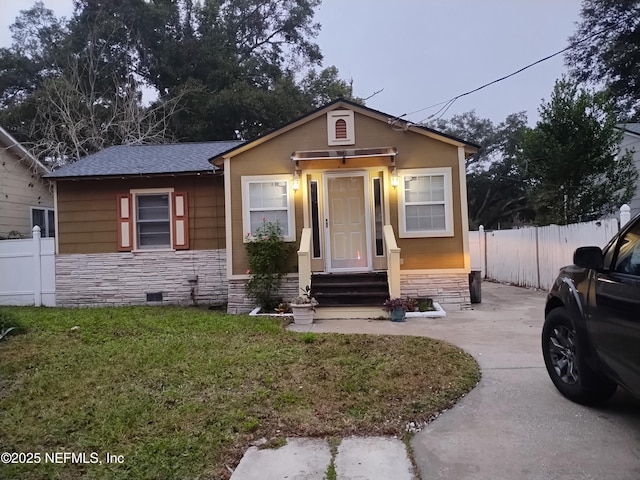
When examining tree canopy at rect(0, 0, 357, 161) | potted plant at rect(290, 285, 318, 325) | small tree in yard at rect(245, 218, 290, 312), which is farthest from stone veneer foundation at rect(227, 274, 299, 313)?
tree canopy at rect(0, 0, 357, 161)

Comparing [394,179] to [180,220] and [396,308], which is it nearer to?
[396,308]

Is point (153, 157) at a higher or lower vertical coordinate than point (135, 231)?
higher

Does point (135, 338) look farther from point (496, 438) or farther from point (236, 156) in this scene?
point (496, 438)

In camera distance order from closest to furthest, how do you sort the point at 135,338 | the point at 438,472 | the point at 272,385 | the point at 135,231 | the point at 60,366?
the point at 438,472 → the point at 272,385 → the point at 60,366 → the point at 135,338 → the point at 135,231

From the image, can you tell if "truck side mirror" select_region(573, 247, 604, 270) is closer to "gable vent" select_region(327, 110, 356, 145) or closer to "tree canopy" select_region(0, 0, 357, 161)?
"gable vent" select_region(327, 110, 356, 145)

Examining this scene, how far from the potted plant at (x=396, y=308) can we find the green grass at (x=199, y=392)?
5.67 ft

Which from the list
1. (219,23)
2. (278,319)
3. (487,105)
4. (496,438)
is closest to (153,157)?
(278,319)

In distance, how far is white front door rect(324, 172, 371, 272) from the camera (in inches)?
376

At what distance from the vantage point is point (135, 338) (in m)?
6.46

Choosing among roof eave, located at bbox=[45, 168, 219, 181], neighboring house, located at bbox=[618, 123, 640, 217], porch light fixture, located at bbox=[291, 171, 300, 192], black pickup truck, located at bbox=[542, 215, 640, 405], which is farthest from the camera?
neighboring house, located at bbox=[618, 123, 640, 217]

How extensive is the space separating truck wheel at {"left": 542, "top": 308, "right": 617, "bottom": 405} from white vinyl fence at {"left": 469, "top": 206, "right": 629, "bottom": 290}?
5.03 metres

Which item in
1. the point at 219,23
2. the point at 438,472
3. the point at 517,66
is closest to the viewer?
the point at 438,472

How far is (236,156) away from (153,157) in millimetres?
3113

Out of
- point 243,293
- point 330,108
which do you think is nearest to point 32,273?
point 243,293
